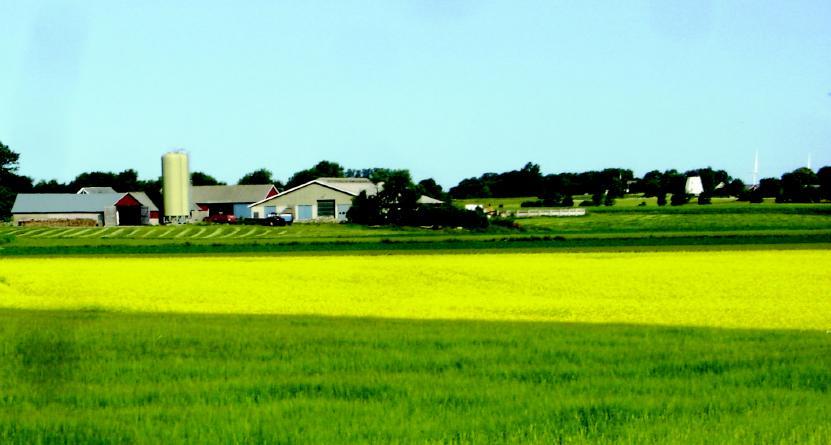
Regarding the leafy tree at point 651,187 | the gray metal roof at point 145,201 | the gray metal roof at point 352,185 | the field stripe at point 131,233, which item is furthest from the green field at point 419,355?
the leafy tree at point 651,187

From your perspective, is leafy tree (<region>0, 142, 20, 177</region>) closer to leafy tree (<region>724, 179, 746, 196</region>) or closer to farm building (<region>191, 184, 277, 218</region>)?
farm building (<region>191, 184, 277, 218</region>)

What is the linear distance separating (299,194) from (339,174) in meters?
89.1

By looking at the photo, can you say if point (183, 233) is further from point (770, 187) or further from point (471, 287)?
point (770, 187)

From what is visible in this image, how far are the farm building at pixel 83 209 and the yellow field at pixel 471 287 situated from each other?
59.5m

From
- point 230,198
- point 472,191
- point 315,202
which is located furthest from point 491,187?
point 315,202

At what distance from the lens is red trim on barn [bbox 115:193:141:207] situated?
349 feet

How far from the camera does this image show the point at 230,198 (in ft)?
437

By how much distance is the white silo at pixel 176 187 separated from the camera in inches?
4227

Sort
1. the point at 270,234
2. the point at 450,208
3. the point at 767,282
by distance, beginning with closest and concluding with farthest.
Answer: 1. the point at 767,282
2. the point at 270,234
3. the point at 450,208

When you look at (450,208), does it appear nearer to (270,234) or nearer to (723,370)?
(270,234)

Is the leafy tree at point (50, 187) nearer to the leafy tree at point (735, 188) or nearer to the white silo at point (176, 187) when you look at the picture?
the white silo at point (176, 187)

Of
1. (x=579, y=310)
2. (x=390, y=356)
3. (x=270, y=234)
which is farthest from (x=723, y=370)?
(x=270, y=234)

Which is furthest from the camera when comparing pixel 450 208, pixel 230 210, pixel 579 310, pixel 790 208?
pixel 230 210

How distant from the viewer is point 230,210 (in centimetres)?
13388
